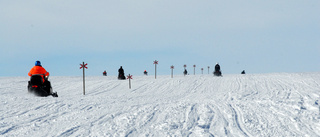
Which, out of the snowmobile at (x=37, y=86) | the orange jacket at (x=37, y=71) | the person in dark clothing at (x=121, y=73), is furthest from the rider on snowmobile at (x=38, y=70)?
the person in dark clothing at (x=121, y=73)

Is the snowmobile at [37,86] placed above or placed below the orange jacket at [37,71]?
below

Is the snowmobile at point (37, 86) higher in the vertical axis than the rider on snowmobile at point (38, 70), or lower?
lower

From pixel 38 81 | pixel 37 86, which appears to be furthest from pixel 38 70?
pixel 37 86

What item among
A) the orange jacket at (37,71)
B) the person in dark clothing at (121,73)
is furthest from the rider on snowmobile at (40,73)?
the person in dark clothing at (121,73)

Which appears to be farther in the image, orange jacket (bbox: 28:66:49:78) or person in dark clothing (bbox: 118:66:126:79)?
person in dark clothing (bbox: 118:66:126:79)

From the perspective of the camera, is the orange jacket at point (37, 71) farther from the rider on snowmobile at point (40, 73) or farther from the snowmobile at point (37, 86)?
the snowmobile at point (37, 86)

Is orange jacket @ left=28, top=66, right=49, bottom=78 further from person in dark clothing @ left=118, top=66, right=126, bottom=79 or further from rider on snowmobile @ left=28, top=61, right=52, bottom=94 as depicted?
person in dark clothing @ left=118, top=66, right=126, bottom=79

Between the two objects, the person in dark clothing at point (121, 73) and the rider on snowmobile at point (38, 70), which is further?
the person in dark clothing at point (121, 73)

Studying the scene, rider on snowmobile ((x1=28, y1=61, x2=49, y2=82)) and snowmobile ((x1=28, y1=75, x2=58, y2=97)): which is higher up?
rider on snowmobile ((x1=28, y1=61, x2=49, y2=82))

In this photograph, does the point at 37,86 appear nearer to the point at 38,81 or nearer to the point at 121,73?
the point at 38,81

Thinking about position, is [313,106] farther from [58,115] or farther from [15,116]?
[15,116]

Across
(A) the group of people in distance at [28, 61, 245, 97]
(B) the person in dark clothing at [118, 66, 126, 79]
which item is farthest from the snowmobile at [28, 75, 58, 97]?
(B) the person in dark clothing at [118, 66, 126, 79]

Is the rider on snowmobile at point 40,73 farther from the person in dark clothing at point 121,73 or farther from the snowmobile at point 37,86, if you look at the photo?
the person in dark clothing at point 121,73

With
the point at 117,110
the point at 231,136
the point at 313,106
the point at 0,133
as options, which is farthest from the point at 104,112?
the point at 313,106
